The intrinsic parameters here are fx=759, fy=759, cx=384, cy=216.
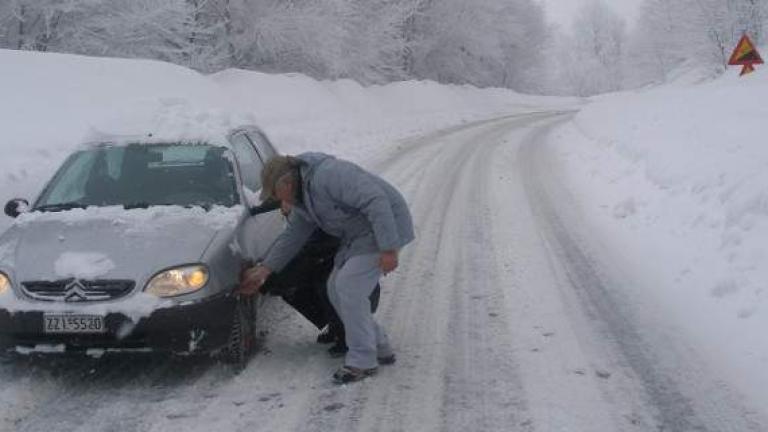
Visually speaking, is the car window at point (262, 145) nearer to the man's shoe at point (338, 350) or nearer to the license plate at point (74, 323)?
the man's shoe at point (338, 350)

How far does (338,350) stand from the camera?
5148 millimetres

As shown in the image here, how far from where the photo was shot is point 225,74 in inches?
Answer: 874

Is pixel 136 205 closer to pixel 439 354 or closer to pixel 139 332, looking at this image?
pixel 139 332

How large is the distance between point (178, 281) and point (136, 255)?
12.7 inches

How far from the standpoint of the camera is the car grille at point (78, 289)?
438cm

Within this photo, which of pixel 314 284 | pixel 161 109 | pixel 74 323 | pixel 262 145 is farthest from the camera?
pixel 262 145

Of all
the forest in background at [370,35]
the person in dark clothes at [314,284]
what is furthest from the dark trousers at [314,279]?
the forest in background at [370,35]

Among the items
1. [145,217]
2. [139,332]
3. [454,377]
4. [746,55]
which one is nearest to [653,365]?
[454,377]

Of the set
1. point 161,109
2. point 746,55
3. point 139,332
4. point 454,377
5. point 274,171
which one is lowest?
point 454,377

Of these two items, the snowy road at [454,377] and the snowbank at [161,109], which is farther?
the snowbank at [161,109]

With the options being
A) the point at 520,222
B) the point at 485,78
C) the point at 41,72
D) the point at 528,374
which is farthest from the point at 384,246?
the point at 485,78

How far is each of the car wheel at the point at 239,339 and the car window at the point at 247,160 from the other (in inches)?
56.8

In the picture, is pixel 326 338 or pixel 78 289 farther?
pixel 326 338

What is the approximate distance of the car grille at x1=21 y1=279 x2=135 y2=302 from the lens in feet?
14.4
